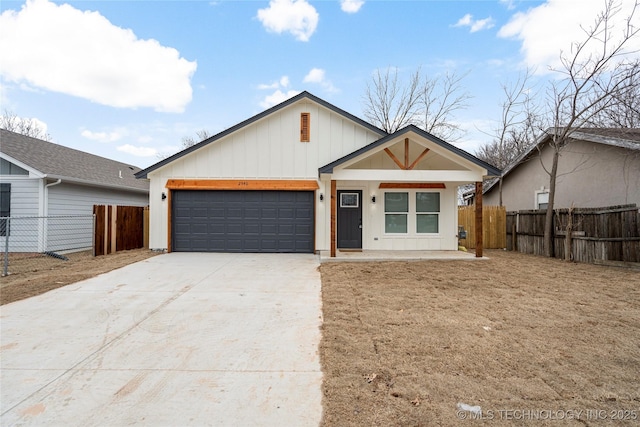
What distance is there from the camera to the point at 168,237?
10.8m

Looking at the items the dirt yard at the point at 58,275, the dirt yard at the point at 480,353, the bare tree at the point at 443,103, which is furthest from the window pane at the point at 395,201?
the bare tree at the point at 443,103

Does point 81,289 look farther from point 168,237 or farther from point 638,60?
point 638,60

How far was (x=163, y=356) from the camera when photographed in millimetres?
3412

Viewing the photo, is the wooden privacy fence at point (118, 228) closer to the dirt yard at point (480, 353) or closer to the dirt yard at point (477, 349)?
the dirt yard at point (477, 349)

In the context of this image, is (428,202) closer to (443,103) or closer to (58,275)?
(58,275)

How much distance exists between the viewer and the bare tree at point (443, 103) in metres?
20.0

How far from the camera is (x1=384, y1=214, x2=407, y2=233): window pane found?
11016mm

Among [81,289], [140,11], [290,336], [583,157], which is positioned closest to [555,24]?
[583,157]

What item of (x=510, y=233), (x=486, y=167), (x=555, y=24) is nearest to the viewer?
(x=486, y=167)

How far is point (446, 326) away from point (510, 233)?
10640 millimetres

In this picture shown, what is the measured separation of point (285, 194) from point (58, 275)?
6.43 metres

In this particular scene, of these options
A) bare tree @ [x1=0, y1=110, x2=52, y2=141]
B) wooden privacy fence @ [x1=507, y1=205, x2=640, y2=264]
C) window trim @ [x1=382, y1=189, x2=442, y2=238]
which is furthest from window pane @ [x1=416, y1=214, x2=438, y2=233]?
bare tree @ [x1=0, y1=110, x2=52, y2=141]

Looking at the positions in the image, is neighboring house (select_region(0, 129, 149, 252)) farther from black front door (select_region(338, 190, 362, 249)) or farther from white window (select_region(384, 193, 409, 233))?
white window (select_region(384, 193, 409, 233))

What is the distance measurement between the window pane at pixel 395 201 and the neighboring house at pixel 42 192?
1046 cm
